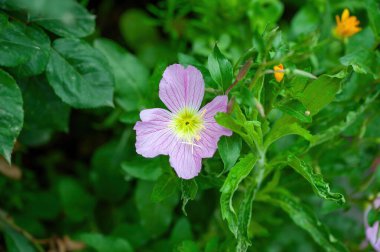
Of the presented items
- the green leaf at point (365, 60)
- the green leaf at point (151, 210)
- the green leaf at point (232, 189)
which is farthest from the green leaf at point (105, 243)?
the green leaf at point (365, 60)

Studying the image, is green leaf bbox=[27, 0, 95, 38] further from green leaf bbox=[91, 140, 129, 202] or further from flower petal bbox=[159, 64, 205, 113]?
green leaf bbox=[91, 140, 129, 202]

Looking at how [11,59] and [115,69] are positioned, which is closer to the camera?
[11,59]

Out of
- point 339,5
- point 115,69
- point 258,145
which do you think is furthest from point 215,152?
point 339,5

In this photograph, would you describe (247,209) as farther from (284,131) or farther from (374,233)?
(374,233)

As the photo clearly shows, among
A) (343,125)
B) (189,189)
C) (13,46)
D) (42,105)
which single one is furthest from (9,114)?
(343,125)

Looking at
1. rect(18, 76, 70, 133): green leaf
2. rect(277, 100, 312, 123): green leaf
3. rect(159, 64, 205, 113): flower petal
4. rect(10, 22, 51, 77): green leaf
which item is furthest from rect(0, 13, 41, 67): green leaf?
rect(277, 100, 312, 123): green leaf

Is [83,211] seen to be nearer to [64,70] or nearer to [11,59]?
[64,70]
